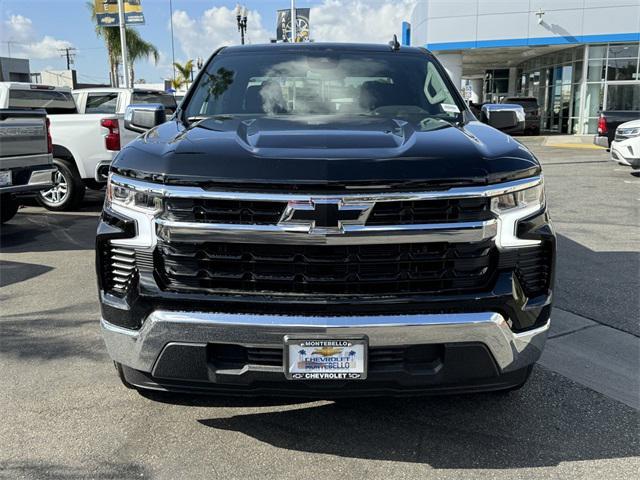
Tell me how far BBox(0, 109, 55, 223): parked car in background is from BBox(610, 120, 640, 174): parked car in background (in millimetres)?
10921

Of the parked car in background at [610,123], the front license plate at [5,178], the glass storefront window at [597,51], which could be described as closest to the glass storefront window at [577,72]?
the glass storefront window at [597,51]

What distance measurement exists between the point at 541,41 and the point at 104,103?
2191 centimetres

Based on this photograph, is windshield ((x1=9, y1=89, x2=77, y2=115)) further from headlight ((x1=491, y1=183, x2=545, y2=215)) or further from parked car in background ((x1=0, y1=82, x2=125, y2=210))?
A: headlight ((x1=491, y1=183, x2=545, y2=215))

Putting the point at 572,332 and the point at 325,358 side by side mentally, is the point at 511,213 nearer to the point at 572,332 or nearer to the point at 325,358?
the point at 325,358

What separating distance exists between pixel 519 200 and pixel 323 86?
1.86m

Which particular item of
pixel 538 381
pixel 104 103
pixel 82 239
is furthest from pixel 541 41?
pixel 538 381

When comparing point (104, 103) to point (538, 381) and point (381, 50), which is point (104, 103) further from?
point (538, 381)

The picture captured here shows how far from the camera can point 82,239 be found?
25.1 ft

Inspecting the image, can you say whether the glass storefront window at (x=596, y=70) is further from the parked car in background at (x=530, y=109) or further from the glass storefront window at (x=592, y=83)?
the parked car in background at (x=530, y=109)

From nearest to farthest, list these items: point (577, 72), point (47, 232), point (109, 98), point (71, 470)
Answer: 1. point (71, 470)
2. point (47, 232)
3. point (109, 98)
4. point (577, 72)

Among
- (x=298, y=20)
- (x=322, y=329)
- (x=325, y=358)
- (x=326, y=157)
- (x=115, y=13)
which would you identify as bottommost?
(x=325, y=358)

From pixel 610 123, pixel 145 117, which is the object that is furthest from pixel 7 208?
pixel 610 123

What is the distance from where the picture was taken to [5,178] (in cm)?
723

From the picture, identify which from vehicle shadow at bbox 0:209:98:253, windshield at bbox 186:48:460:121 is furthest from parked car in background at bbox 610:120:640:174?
vehicle shadow at bbox 0:209:98:253
